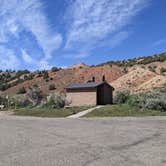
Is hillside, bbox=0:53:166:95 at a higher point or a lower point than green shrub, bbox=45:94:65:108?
higher

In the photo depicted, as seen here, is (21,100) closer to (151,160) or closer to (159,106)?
(159,106)

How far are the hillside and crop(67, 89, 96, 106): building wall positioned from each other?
18969 millimetres

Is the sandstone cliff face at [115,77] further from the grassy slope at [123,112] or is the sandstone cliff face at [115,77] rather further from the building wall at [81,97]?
the grassy slope at [123,112]

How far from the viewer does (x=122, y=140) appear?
15.0 meters

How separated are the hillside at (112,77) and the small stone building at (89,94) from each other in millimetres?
16716

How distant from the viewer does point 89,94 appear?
1954 inches

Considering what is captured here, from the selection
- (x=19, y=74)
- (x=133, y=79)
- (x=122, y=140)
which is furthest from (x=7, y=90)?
(x=122, y=140)

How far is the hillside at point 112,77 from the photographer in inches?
2852

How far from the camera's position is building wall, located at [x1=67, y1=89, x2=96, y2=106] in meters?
49.3

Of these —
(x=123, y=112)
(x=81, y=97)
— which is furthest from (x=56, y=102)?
(x=123, y=112)

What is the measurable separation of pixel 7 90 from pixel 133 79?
33.0 metres

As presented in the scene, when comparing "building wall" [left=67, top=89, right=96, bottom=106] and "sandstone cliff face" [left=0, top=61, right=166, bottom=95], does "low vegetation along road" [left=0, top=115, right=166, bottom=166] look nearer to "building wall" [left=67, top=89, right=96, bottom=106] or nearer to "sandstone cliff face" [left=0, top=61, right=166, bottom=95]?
"building wall" [left=67, top=89, right=96, bottom=106]

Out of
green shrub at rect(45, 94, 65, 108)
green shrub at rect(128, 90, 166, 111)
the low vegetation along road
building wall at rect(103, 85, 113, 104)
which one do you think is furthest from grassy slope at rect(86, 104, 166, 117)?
the low vegetation along road

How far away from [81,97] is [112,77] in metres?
34.9
